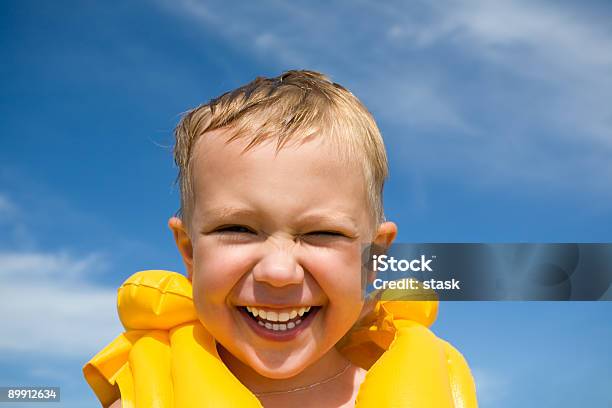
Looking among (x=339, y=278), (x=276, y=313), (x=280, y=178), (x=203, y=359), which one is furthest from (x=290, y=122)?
(x=203, y=359)

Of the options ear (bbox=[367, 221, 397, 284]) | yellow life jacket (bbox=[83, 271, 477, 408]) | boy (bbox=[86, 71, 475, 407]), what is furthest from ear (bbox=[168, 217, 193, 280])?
ear (bbox=[367, 221, 397, 284])

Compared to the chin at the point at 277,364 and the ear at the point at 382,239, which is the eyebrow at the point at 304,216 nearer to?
the ear at the point at 382,239

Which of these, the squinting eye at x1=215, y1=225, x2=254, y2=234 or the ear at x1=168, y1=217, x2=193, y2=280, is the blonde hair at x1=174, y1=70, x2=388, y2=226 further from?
the squinting eye at x1=215, y1=225, x2=254, y2=234

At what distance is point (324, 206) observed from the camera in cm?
275

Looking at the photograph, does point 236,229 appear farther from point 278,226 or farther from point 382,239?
point 382,239

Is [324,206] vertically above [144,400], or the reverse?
[324,206]

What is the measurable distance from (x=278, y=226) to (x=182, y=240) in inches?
24.9

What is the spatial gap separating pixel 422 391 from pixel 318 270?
69 centimetres

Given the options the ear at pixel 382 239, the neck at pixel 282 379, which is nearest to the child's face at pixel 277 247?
the ear at pixel 382 239

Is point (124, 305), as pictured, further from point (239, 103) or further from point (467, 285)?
point (467, 285)

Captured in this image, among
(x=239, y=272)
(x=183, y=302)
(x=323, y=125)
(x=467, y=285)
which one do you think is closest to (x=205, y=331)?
(x=183, y=302)

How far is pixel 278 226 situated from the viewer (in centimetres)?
271

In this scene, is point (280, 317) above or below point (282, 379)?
above

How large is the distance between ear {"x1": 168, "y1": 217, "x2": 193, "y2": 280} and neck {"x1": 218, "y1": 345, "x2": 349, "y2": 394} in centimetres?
43
